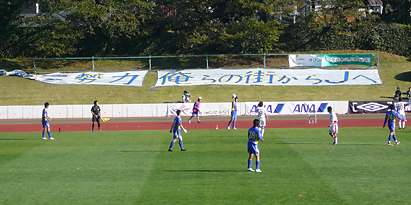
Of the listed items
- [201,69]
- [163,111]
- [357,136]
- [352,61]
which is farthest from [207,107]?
[352,61]

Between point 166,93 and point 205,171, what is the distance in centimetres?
2271

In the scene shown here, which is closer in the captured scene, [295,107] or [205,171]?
[205,171]

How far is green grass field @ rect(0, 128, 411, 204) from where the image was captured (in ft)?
32.8

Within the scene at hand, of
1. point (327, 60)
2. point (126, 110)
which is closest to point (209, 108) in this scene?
point (126, 110)

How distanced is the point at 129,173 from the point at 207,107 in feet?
60.4

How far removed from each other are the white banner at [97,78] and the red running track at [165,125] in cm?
1127

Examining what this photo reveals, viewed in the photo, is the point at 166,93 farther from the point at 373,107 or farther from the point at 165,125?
the point at 373,107

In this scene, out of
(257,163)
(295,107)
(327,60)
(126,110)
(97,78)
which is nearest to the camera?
(257,163)

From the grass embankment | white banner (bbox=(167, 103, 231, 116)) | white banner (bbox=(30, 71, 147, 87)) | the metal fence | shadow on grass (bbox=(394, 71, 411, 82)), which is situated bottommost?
white banner (bbox=(167, 103, 231, 116))

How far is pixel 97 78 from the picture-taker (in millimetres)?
38531

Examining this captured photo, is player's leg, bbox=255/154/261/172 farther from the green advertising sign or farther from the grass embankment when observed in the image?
the green advertising sign

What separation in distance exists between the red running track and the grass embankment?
6589 millimetres

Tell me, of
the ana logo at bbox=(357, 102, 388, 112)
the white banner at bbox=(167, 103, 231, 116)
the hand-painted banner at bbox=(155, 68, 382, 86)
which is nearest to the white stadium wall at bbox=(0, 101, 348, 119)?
the white banner at bbox=(167, 103, 231, 116)

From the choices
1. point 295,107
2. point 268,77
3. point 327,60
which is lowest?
point 295,107
